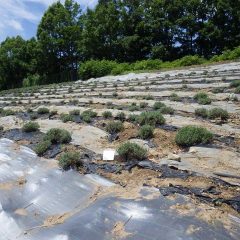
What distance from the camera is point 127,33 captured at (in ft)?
162

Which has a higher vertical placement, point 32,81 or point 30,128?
point 30,128

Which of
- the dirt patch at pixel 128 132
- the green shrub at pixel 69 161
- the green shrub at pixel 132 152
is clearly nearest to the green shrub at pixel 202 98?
the dirt patch at pixel 128 132

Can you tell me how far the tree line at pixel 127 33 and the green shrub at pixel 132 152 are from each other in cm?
3758

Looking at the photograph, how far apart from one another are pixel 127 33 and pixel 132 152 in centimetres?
4370

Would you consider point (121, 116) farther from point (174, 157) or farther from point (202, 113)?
point (174, 157)

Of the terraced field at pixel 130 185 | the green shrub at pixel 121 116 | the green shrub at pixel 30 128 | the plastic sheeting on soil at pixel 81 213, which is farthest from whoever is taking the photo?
the green shrub at pixel 121 116

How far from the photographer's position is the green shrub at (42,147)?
7883 millimetres

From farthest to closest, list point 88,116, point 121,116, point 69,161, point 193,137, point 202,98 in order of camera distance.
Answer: point 202,98 → point 88,116 → point 121,116 → point 193,137 → point 69,161

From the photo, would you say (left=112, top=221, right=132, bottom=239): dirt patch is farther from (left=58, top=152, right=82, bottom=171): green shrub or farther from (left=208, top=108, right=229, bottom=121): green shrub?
(left=208, top=108, right=229, bottom=121): green shrub

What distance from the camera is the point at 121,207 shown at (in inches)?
209

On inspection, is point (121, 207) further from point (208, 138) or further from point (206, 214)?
point (208, 138)

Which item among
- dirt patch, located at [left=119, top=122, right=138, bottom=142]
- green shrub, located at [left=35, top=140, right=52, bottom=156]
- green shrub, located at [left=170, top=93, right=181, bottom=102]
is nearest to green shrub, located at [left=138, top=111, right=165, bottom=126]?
dirt patch, located at [left=119, top=122, right=138, bottom=142]

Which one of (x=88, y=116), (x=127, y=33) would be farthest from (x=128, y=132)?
Result: (x=127, y=33)

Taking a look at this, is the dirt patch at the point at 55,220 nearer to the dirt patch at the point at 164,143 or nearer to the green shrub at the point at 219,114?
the dirt patch at the point at 164,143
